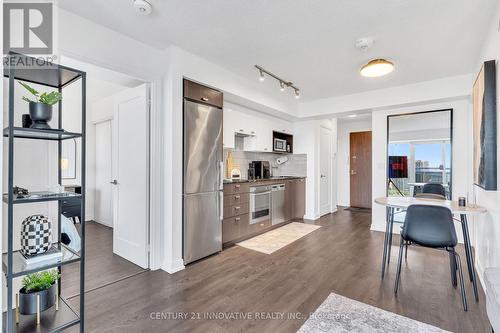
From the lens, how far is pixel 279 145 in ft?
17.4

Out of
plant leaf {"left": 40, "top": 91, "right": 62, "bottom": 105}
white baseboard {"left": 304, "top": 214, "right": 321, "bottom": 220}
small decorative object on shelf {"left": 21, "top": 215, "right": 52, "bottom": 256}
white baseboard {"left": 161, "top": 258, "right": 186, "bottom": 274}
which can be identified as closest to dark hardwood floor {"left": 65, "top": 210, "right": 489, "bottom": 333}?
white baseboard {"left": 161, "top": 258, "right": 186, "bottom": 274}

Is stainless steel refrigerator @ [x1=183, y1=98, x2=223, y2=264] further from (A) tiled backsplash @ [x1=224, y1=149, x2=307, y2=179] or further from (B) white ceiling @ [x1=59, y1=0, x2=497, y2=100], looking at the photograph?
(A) tiled backsplash @ [x1=224, y1=149, x2=307, y2=179]

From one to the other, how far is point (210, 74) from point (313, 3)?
1586 millimetres

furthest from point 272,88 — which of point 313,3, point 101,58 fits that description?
point 101,58

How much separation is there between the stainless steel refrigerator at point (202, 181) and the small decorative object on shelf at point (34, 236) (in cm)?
143

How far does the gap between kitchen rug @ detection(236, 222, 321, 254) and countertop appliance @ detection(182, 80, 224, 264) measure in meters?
0.61

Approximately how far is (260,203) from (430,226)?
2460 millimetres

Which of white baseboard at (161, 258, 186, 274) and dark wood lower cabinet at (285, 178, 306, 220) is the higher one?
dark wood lower cabinet at (285, 178, 306, 220)

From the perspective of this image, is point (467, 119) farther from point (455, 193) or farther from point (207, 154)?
point (207, 154)

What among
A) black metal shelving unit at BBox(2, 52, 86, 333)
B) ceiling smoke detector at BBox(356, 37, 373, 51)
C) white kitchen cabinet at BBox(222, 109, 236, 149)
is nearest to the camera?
black metal shelving unit at BBox(2, 52, 86, 333)

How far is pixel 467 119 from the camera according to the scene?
3936 millimetres

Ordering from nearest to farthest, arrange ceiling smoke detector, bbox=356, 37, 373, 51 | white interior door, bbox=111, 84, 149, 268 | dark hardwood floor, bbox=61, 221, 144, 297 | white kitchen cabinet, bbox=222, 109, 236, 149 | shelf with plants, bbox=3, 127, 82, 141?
1. shelf with plants, bbox=3, 127, 82, 141
2. dark hardwood floor, bbox=61, 221, 144, 297
3. ceiling smoke detector, bbox=356, 37, 373, 51
4. white interior door, bbox=111, 84, 149, 268
5. white kitchen cabinet, bbox=222, 109, 236, 149

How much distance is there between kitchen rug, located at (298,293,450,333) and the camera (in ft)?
5.97

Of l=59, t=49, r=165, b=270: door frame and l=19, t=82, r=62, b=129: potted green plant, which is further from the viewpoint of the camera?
l=59, t=49, r=165, b=270: door frame
